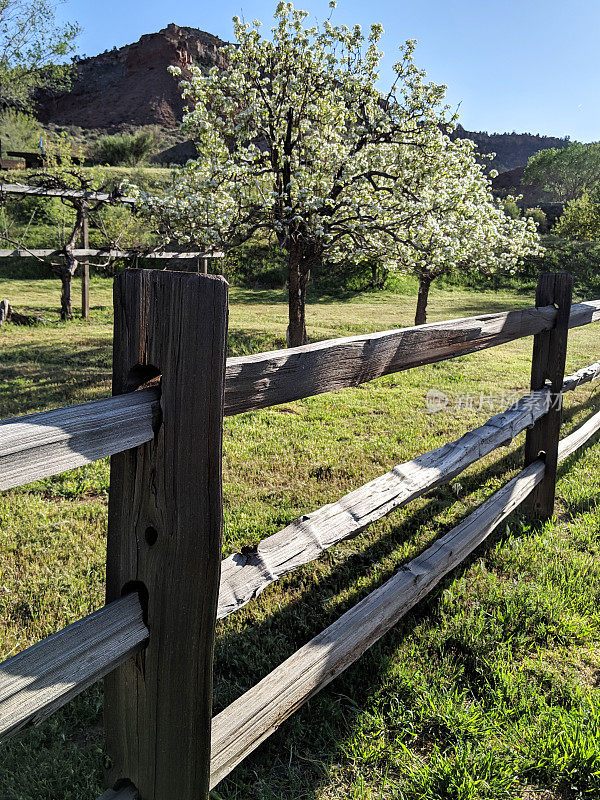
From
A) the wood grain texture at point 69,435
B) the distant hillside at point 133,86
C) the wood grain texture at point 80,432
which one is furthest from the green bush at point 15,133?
the distant hillside at point 133,86

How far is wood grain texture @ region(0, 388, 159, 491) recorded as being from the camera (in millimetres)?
903

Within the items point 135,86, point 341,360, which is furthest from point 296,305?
point 135,86

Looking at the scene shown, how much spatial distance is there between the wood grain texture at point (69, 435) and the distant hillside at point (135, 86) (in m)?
89.5

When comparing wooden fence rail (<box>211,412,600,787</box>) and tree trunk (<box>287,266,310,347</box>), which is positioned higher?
tree trunk (<box>287,266,310,347</box>)

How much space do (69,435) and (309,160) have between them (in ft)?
27.6

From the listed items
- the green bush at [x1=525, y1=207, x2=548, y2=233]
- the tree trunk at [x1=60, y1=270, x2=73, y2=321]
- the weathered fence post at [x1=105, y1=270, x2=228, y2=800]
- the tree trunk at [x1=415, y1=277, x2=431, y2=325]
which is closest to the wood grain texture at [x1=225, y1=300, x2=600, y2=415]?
the weathered fence post at [x1=105, y1=270, x2=228, y2=800]

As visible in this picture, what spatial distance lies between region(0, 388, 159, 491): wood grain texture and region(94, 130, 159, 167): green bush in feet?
130

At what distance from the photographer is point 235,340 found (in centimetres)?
976

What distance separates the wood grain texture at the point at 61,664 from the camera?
1.00m

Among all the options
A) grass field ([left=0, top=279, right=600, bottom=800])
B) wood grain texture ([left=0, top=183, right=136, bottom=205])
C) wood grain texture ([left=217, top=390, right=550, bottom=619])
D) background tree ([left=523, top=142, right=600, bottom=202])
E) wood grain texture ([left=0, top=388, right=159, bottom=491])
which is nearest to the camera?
wood grain texture ([left=0, top=388, right=159, bottom=491])

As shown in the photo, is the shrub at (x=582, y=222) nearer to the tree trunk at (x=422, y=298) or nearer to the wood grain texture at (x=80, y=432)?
the tree trunk at (x=422, y=298)

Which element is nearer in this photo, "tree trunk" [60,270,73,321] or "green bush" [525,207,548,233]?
"tree trunk" [60,270,73,321]

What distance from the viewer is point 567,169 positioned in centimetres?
6000

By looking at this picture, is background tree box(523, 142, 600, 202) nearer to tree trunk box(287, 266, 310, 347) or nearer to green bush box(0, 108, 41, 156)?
green bush box(0, 108, 41, 156)
